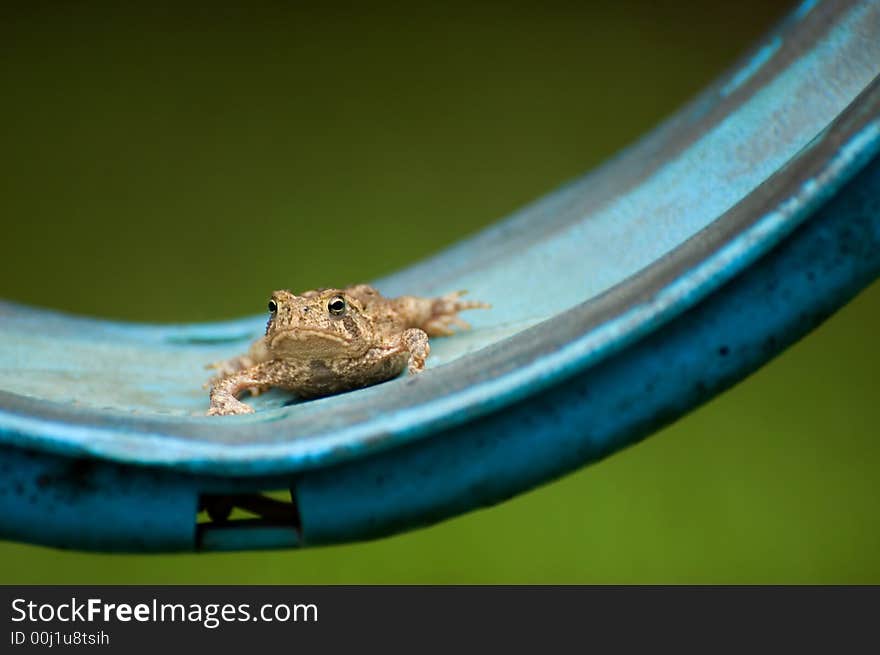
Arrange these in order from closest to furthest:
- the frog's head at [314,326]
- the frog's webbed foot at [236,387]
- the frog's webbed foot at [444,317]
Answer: the frog's webbed foot at [236,387] → the frog's head at [314,326] → the frog's webbed foot at [444,317]

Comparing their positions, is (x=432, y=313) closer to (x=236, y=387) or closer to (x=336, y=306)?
(x=336, y=306)

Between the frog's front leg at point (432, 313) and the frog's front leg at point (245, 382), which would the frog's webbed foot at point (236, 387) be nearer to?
the frog's front leg at point (245, 382)

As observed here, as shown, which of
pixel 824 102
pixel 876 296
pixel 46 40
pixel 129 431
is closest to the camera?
pixel 129 431

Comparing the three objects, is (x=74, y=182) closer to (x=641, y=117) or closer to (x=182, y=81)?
(x=182, y=81)

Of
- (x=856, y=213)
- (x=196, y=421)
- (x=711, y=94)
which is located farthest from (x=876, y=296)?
(x=196, y=421)

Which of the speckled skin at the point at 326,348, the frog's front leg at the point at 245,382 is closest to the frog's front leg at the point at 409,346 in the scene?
the speckled skin at the point at 326,348

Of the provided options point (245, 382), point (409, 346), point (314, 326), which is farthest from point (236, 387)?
point (409, 346)
